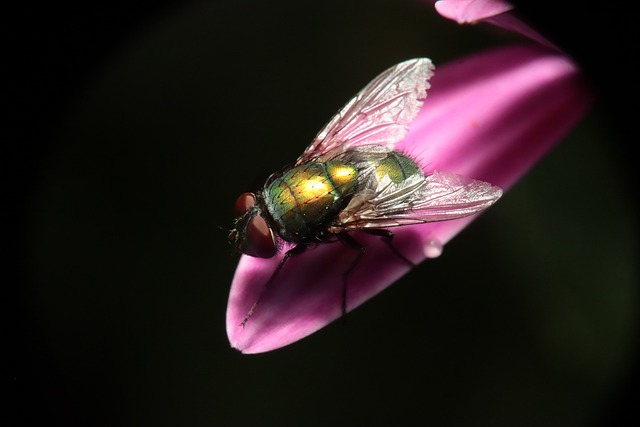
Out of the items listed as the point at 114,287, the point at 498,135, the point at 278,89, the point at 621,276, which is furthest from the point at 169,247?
the point at 621,276

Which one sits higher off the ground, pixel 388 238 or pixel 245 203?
pixel 245 203

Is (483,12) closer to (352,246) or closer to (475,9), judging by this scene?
(475,9)

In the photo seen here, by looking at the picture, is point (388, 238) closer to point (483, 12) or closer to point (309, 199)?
point (309, 199)

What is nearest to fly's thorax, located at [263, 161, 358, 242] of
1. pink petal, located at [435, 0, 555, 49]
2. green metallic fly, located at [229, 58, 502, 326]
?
green metallic fly, located at [229, 58, 502, 326]

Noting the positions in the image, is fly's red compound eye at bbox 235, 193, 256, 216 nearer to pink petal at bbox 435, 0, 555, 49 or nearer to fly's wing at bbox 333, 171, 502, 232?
fly's wing at bbox 333, 171, 502, 232

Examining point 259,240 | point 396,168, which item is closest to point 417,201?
point 396,168

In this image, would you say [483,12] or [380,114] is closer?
[483,12]
